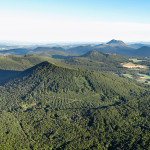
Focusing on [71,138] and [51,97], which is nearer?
[71,138]

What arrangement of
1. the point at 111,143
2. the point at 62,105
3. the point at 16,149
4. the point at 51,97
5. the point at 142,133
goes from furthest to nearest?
1. the point at 51,97
2. the point at 62,105
3. the point at 142,133
4. the point at 111,143
5. the point at 16,149

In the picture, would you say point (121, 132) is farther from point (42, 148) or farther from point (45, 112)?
point (45, 112)

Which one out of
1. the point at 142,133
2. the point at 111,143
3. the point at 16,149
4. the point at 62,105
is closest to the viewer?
the point at 16,149

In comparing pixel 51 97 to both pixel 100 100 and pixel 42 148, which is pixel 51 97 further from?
pixel 42 148

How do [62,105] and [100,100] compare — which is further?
[100,100]

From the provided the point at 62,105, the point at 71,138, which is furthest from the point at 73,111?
the point at 71,138

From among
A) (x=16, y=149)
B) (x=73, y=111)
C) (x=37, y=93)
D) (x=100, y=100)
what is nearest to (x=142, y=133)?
(x=73, y=111)
